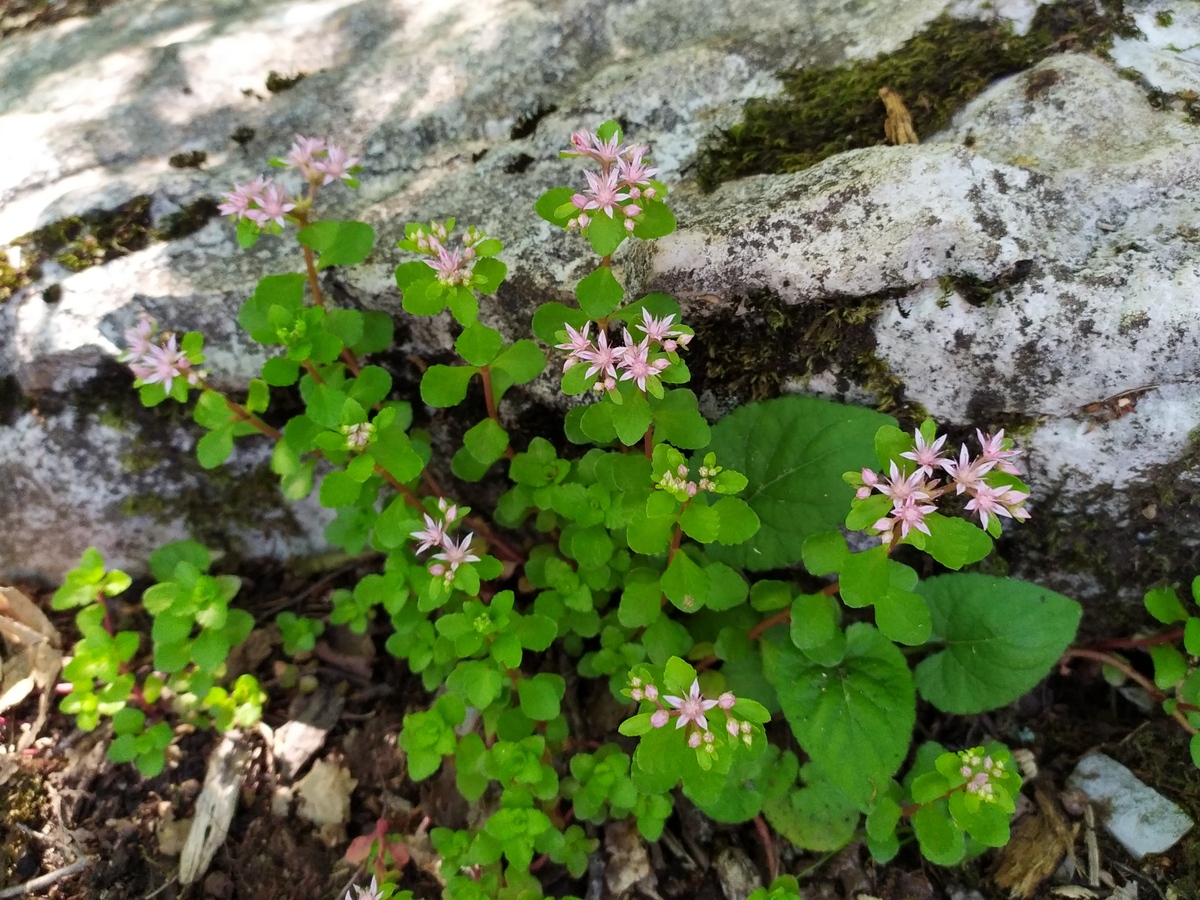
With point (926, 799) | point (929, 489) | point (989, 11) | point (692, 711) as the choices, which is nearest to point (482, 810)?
point (692, 711)

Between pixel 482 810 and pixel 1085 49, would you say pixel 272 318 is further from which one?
pixel 1085 49

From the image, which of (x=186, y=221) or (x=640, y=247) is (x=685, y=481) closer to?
(x=640, y=247)

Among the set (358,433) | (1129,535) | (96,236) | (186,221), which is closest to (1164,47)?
(1129,535)

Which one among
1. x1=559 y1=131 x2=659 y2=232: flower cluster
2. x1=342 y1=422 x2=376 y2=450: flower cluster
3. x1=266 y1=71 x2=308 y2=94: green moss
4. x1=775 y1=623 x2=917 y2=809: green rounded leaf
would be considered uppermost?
x1=266 y1=71 x2=308 y2=94: green moss

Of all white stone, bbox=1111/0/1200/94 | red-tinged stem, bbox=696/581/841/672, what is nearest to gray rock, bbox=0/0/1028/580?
white stone, bbox=1111/0/1200/94

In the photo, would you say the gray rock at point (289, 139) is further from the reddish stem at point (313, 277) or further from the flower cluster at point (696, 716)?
the flower cluster at point (696, 716)

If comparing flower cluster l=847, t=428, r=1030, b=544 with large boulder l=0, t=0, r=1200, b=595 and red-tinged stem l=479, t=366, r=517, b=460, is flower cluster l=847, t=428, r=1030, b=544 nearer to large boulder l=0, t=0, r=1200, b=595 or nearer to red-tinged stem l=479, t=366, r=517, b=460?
large boulder l=0, t=0, r=1200, b=595
